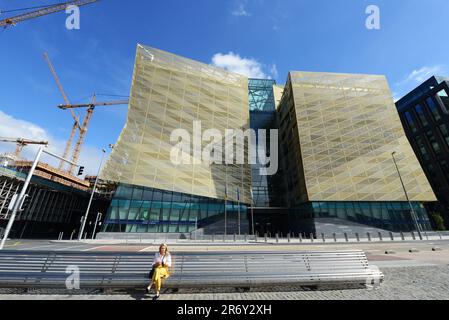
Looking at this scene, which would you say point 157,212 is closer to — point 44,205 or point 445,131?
point 44,205

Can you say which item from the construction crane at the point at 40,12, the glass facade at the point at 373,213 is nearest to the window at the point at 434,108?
the glass facade at the point at 373,213

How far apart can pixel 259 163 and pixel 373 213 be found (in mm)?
21263

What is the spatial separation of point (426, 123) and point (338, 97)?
3019cm

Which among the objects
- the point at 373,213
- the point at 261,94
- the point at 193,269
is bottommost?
the point at 193,269

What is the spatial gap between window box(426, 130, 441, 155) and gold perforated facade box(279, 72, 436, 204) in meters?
20.1

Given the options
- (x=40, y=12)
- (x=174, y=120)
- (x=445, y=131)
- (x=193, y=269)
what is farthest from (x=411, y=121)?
(x=40, y=12)

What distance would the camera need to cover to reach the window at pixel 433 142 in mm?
48181

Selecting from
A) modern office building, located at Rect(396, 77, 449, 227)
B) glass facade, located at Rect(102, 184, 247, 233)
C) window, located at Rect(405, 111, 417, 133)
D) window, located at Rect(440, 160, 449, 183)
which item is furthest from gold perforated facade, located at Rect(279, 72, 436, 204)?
window, located at Rect(405, 111, 417, 133)

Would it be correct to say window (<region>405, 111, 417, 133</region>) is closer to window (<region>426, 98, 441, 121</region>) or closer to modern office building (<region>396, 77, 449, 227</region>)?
modern office building (<region>396, 77, 449, 227</region>)

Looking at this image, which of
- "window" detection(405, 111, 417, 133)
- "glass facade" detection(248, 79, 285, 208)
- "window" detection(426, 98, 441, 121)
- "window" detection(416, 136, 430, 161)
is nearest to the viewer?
"glass facade" detection(248, 79, 285, 208)

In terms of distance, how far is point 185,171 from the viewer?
109ft

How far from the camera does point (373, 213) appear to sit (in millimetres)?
32281

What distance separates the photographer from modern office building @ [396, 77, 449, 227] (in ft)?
151

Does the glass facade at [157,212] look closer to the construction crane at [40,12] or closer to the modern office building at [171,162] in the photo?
the modern office building at [171,162]
